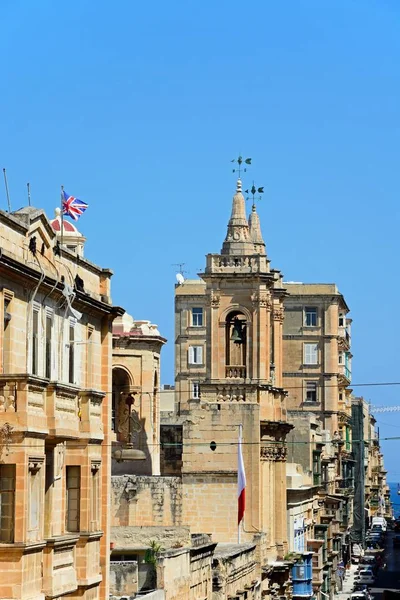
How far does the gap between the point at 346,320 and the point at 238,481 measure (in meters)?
69.4

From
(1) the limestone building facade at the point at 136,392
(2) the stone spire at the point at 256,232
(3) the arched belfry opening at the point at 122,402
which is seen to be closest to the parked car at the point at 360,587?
(2) the stone spire at the point at 256,232

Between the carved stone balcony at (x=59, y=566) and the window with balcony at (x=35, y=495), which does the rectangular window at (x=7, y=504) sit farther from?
the carved stone balcony at (x=59, y=566)

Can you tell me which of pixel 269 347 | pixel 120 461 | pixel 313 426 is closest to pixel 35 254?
pixel 120 461

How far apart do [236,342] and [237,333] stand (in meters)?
0.34

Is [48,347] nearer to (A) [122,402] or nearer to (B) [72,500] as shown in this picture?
(B) [72,500]

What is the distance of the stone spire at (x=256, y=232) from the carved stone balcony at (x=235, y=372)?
17.2 feet

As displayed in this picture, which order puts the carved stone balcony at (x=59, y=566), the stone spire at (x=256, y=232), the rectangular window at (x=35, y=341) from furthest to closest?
the stone spire at (x=256, y=232), the rectangular window at (x=35, y=341), the carved stone balcony at (x=59, y=566)

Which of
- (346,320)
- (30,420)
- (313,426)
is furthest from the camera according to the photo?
(346,320)

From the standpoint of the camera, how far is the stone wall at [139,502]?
55719 millimetres

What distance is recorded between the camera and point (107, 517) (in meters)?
34.7

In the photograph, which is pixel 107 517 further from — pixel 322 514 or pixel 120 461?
pixel 322 514

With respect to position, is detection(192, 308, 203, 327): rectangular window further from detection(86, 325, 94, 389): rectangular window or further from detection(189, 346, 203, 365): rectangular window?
detection(86, 325, 94, 389): rectangular window

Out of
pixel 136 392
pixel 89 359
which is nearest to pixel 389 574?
pixel 136 392

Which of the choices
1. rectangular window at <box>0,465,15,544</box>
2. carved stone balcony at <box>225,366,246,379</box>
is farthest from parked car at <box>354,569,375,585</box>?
rectangular window at <box>0,465,15,544</box>
